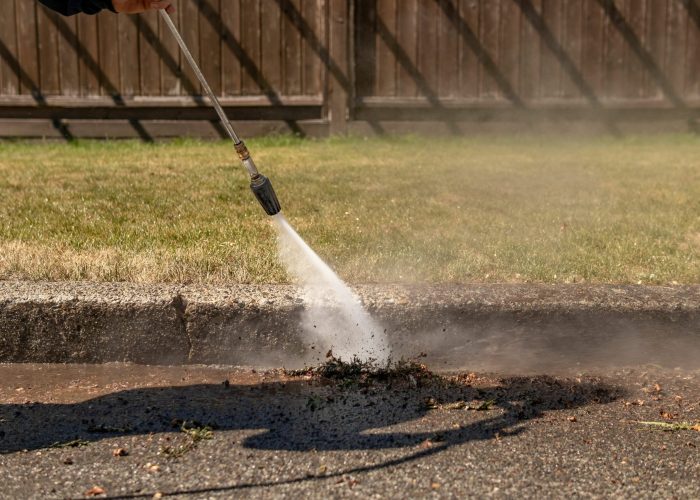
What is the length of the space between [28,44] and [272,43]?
2.14 meters

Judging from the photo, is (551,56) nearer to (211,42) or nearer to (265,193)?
(211,42)

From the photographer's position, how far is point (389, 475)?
2717mm

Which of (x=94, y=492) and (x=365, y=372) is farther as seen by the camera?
(x=365, y=372)

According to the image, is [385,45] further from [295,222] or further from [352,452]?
[352,452]

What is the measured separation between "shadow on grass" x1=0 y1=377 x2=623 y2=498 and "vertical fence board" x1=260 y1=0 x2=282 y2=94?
6091mm

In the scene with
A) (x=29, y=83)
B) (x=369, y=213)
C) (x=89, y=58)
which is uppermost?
(x=89, y=58)

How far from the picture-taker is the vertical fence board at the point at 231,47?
9.22 meters

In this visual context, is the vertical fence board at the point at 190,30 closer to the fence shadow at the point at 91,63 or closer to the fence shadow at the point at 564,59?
the fence shadow at the point at 91,63

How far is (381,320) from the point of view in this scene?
3.70 metres

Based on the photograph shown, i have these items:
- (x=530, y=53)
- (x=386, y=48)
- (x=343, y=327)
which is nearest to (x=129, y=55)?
(x=386, y=48)

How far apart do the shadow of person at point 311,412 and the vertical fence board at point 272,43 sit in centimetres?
609

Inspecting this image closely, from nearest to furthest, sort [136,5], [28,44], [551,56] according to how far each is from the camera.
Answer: [136,5], [551,56], [28,44]

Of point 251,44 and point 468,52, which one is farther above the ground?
point 251,44

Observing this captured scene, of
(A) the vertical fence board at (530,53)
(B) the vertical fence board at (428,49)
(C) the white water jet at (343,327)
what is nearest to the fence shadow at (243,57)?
(B) the vertical fence board at (428,49)
